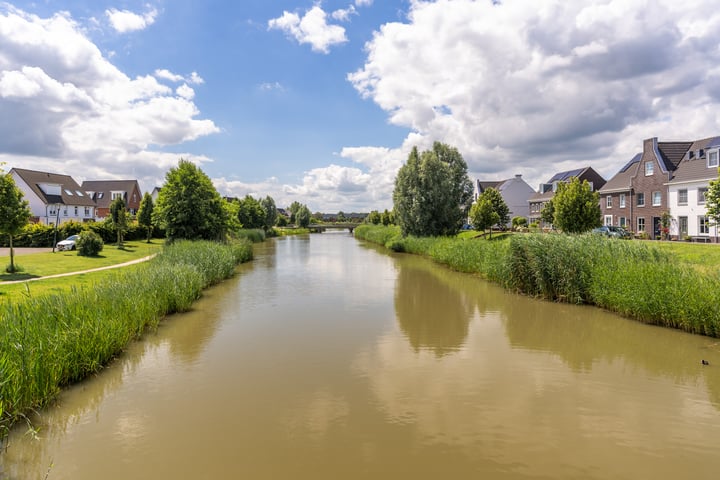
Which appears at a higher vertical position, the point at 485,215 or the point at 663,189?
the point at 663,189

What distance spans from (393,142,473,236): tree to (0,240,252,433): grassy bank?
77.5 feet

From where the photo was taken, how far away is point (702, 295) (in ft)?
30.5

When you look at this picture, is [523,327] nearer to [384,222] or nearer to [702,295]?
[702,295]

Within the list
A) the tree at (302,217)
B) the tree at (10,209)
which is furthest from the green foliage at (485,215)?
the tree at (302,217)

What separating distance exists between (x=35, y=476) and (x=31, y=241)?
1234 inches

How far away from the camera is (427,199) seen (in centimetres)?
3369

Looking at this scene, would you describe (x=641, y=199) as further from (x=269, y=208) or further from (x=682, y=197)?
(x=269, y=208)

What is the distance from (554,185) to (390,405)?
5094cm

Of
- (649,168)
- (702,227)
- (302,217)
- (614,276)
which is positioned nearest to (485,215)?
(649,168)

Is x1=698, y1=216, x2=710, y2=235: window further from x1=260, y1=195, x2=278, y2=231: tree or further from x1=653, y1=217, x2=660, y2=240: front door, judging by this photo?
x1=260, y1=195, x2=278, y2=231: tree

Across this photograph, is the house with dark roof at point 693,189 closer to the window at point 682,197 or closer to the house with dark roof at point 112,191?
the window at point 682,197

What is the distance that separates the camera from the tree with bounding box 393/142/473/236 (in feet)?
110

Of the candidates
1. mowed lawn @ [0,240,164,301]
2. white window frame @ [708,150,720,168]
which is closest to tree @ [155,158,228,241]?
mowed lawn @ [0,240,164,301]

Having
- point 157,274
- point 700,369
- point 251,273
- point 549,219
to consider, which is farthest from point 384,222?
point 700,369
